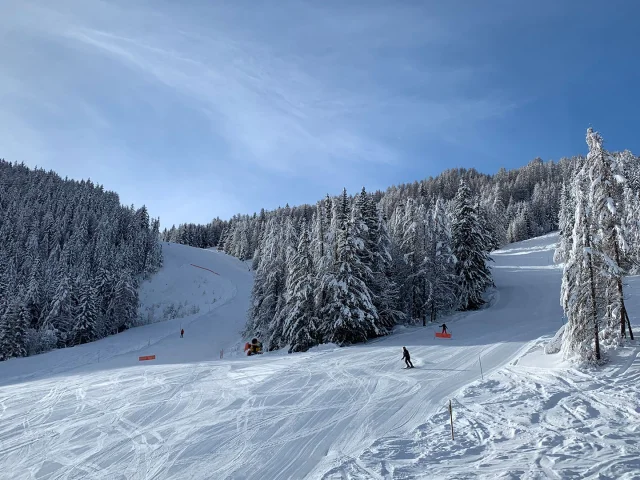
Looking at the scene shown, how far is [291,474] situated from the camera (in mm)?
10078

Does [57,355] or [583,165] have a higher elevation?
[583,165]

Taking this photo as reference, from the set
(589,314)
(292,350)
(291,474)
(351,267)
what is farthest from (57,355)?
(589,314)

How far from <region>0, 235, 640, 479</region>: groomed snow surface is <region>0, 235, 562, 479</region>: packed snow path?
6cm

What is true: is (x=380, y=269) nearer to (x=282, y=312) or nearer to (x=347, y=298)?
(x=347, y=298)

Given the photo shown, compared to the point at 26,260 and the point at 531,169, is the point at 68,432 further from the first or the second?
the point at 531,169

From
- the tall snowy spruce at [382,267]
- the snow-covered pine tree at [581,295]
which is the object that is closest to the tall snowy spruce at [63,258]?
the tall snowy spruce at [382,267]

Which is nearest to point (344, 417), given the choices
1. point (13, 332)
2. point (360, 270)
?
point (360, 270)

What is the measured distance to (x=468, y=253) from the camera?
37.6 meters

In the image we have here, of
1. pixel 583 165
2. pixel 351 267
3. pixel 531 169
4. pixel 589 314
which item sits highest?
pixel 531 169

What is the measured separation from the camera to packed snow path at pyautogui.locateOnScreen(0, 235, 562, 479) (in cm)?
1087

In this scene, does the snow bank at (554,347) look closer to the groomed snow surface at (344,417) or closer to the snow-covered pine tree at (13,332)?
the groomed snow surface at (344,417)

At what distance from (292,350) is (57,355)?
26493mm

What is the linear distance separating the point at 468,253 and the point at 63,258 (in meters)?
72.8

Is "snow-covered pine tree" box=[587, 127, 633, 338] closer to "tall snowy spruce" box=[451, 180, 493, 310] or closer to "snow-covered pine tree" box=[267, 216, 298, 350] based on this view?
"tall snowy spruce" box=[451, 180, 493, 310]
